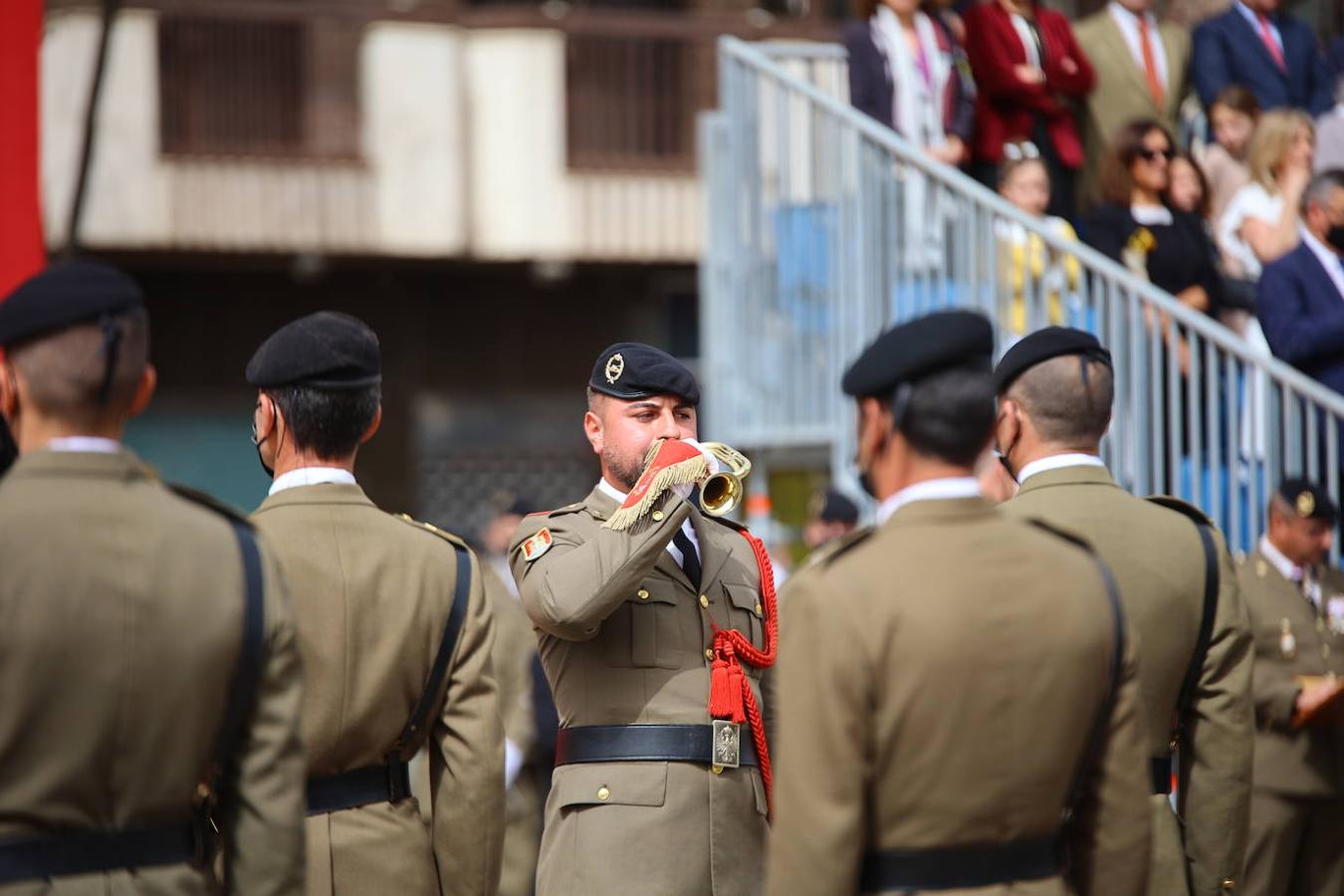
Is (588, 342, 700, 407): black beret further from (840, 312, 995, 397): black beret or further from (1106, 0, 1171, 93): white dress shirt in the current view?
(1106, 0, 1171, 93): white dress shirt

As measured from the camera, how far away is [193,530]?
278 cm

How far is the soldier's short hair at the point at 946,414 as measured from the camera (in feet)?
9.38

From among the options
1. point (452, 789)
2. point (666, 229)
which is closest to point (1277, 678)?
point (452, 789)

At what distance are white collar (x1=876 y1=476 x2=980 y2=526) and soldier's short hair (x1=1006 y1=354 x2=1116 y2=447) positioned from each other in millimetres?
910

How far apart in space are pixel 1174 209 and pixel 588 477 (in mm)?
7479

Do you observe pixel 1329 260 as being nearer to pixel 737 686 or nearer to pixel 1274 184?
pixel 1274 184

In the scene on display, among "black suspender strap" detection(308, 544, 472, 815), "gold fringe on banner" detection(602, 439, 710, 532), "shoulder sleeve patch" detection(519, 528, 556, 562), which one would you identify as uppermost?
"gold fringe on banner" detection(602, 439, 710, 532)

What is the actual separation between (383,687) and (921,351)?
4.25ft

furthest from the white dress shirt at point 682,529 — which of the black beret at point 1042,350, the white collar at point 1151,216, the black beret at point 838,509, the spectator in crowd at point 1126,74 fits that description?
the spectator in crowd at point 1126,74

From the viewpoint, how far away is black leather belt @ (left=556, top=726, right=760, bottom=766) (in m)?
3.96

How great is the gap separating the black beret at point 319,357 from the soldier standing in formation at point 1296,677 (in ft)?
13.0

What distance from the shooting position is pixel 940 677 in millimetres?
2730

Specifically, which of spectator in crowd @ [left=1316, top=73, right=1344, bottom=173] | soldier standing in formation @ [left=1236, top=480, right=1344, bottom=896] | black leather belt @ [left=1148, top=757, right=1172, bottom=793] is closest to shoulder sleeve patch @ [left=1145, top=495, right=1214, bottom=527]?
black leather belt @ [left=1148, top=757, right=1172, bottom=793]

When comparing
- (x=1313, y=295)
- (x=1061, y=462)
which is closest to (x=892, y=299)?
(x=1313, y=295)
